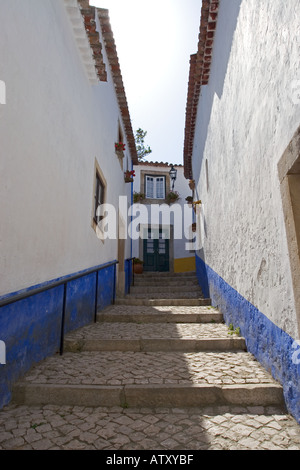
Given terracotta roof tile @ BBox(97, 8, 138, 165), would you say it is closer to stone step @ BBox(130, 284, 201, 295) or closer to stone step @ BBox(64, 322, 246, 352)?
stone step @ BBox(130, 284, 201, 295)

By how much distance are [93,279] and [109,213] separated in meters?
2.50

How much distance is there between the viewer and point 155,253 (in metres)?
14.5

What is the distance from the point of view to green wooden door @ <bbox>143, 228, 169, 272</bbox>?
14.4 m

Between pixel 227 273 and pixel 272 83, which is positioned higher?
pixel 272 83

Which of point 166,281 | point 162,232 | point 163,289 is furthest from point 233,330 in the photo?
point 162,232

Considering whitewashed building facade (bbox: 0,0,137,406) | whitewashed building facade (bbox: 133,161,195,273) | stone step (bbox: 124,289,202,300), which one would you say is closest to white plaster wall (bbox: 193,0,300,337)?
whitewashed building facade (bbox: 0,0,137,406)

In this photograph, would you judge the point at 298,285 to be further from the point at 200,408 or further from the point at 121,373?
the point at 121,373

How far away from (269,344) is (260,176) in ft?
5.72

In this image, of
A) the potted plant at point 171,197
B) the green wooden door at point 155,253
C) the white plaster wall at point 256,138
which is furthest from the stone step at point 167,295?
the potted plant at point 171,197

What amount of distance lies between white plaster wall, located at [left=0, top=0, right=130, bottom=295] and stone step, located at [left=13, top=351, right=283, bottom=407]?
0.99 meters

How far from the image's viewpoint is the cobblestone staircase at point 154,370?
2.70 metres

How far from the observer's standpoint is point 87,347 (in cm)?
389

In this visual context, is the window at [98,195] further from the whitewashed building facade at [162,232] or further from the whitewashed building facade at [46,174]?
the whitewashed building facade at [162,232]
